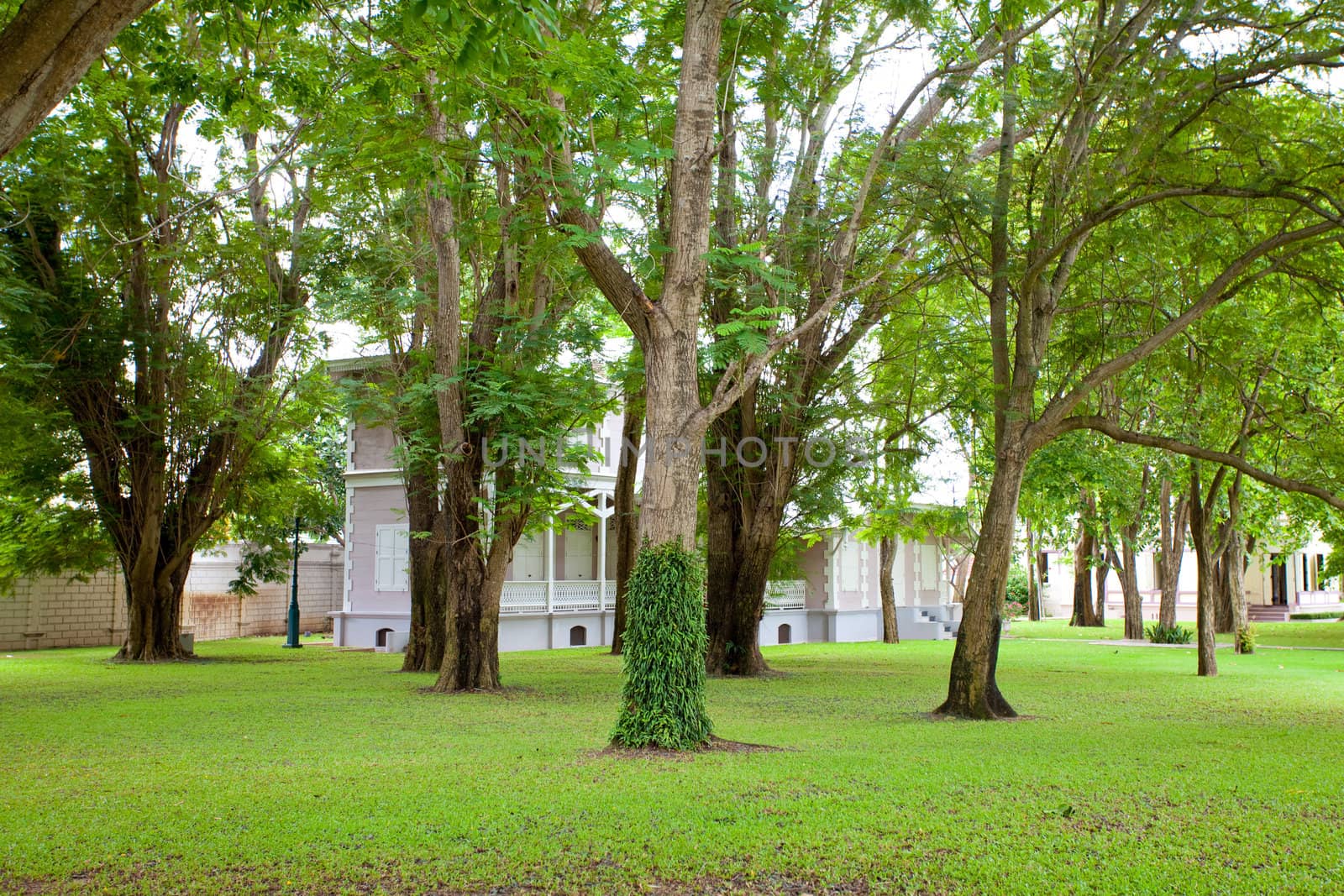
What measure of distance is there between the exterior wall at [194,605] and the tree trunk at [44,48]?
25379 mm

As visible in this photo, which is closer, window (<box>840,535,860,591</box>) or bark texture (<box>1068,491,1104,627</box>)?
window (<box>840,535,860,591</box>)

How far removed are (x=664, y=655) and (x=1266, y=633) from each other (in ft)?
99.5

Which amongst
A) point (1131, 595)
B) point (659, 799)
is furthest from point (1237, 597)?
point (659, 799)

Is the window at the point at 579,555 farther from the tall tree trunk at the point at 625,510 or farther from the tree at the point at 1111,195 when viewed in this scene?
the tree at the point at 1111,195

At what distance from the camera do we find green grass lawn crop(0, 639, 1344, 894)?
5.54m

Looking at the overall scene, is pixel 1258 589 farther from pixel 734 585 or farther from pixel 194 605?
pixel 194 605

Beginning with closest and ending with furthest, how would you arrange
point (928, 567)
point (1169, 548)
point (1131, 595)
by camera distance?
point (1169, 548)
point (1131, 595)
point (928, 567)

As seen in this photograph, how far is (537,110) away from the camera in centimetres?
945

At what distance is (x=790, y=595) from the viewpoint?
32594 millimetres

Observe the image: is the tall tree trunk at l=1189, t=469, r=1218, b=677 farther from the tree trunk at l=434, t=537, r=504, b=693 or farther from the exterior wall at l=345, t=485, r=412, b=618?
the exterior wall at l=345, t=485, r=412, b=618

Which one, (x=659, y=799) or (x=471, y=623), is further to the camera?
(x=471, y=623)

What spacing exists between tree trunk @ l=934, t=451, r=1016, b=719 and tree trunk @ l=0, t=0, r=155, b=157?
1061 cm

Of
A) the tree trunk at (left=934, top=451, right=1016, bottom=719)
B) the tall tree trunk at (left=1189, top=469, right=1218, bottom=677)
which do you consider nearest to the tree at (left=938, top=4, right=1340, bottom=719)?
the tree trunk at (left=934, top=451, right=1016, bottom=719)

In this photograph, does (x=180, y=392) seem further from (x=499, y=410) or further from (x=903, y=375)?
(x=903, y=375)
